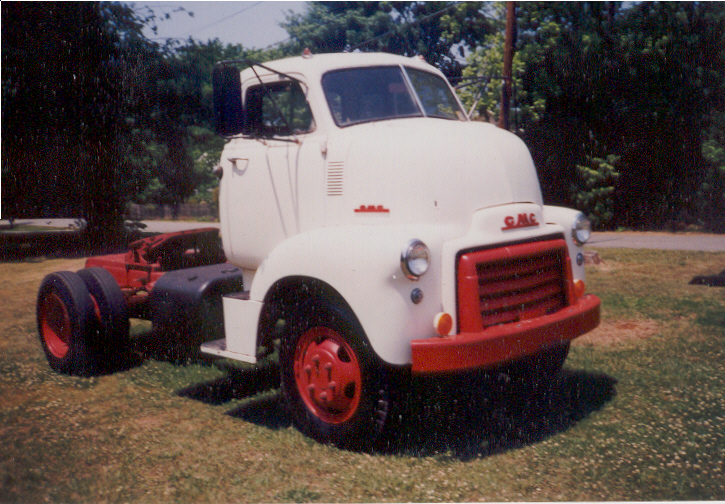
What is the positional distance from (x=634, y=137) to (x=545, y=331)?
18707 mm

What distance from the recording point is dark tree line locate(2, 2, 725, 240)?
46.9 feet

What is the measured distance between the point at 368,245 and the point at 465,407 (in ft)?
6.02

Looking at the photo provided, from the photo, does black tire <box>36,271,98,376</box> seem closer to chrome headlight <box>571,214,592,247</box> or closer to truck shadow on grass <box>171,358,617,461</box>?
truck shadow on grass <box>171,358,617,461</box>

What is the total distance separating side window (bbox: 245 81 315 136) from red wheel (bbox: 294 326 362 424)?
5.07ft

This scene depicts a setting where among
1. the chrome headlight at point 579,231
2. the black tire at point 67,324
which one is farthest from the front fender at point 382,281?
the black tire at point 67,324

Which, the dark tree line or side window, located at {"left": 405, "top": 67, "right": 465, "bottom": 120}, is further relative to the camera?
the dark tree line

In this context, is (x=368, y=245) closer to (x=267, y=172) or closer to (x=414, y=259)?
(x=414, y=259)

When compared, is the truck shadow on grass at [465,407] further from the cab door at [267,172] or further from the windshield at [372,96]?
the windshield at [372,96]

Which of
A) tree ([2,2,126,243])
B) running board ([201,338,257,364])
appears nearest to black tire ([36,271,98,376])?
running board ([201,338,257,364])

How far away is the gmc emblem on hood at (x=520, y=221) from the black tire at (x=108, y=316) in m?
3.51

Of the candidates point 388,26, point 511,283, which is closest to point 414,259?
point 511,283

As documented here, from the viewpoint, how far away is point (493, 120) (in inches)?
766

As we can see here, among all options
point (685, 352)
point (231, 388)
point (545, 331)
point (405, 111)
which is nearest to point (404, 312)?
point (545, 331)

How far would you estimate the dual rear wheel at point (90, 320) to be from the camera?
5.76m
